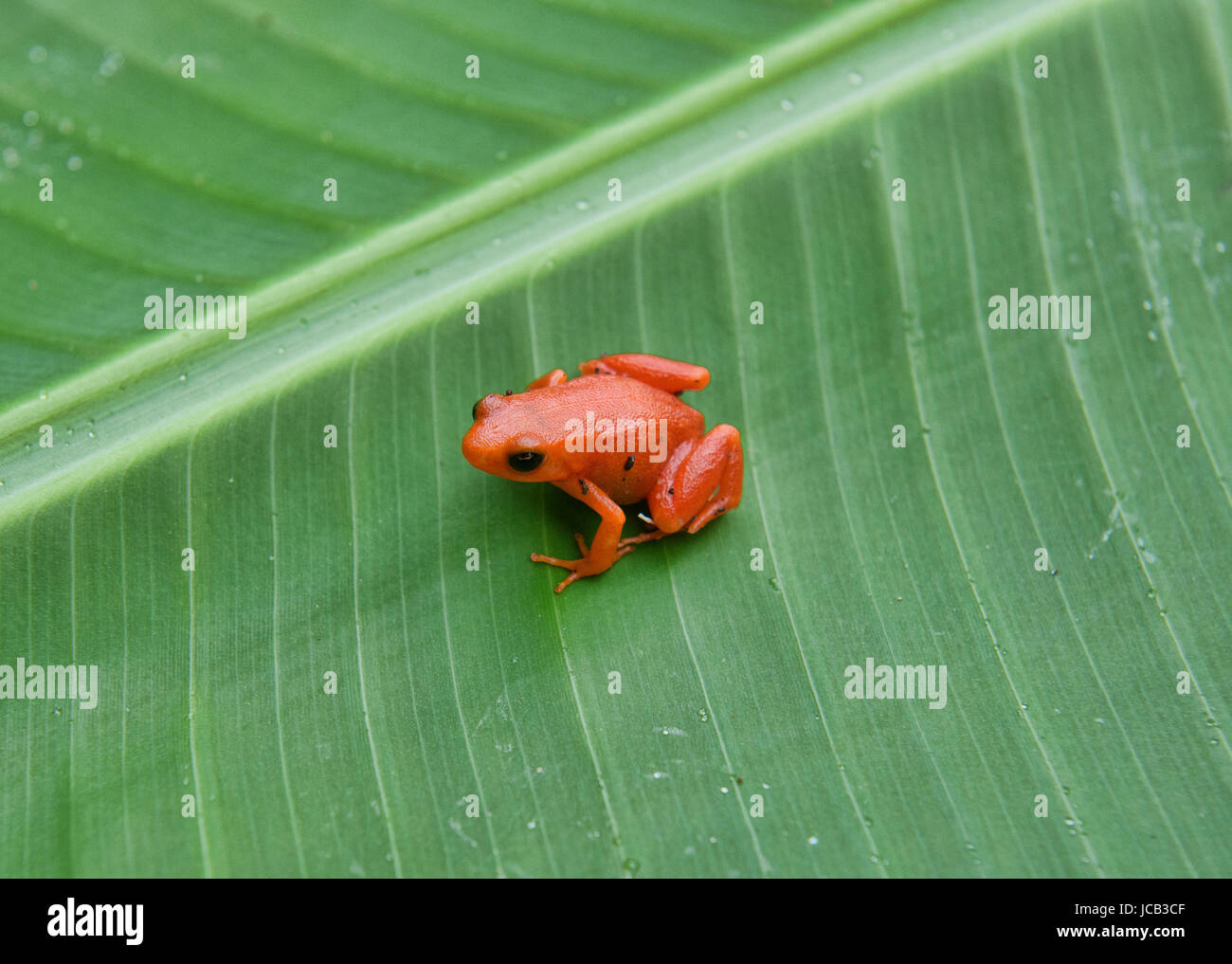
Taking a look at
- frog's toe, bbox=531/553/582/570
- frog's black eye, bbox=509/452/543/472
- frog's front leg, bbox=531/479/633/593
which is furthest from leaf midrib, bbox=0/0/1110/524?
frog's toe, bbox=531/553/582/570

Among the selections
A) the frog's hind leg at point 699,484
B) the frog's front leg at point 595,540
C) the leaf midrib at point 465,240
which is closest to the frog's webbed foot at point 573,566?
the frog's front leg at point 595,540

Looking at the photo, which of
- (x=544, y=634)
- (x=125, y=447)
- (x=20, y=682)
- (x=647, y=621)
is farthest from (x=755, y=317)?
(x=20, y=682)

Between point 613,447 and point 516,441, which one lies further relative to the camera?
point 613,447

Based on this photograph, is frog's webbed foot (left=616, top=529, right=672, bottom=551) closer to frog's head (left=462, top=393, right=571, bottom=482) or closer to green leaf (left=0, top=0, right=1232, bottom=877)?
green leaf (left=0, top=0, right=1232, bottom=877)

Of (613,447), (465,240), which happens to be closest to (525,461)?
(613,447)

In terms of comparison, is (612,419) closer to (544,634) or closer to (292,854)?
(544,634)

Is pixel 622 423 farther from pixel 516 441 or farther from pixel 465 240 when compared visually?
pixel 465 240

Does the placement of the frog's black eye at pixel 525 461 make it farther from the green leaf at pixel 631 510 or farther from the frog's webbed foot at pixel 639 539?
the frog's webbed foot at pixel 639 539

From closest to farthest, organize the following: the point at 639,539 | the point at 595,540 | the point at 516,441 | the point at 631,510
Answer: the point at 516,441 < the point at 595,540 < the point at 639,539 < the point at 631,510
